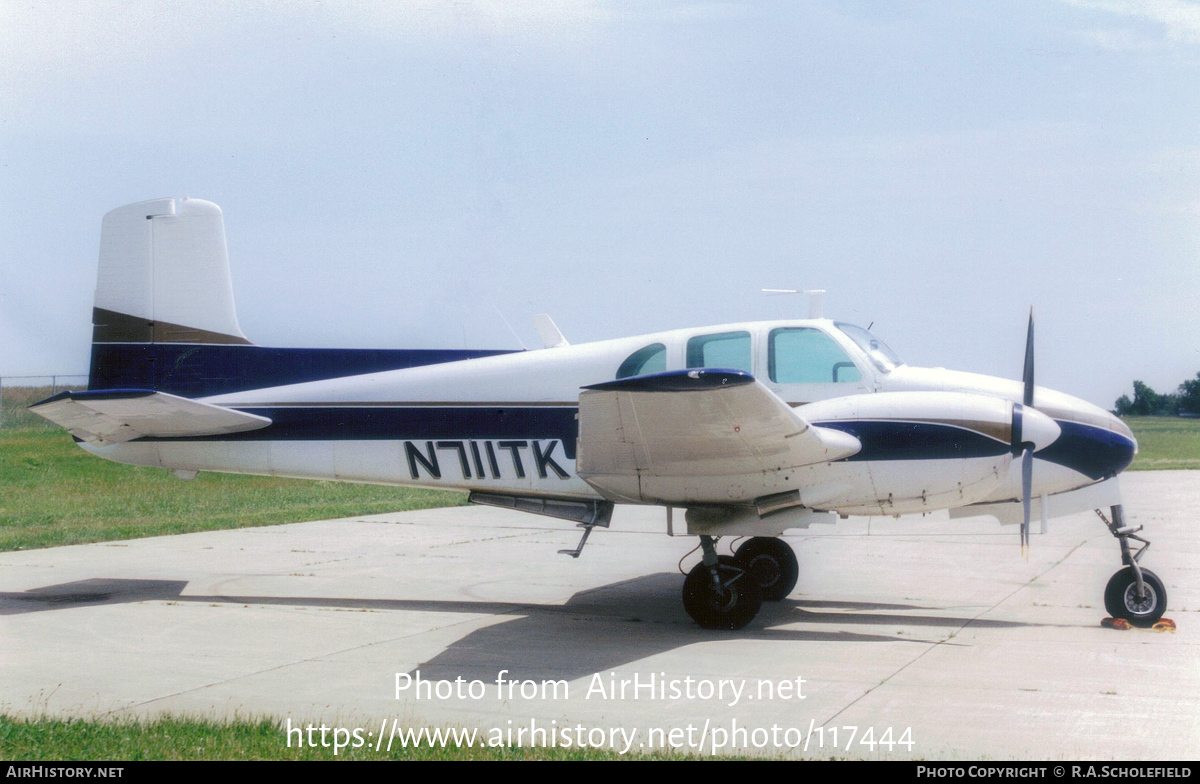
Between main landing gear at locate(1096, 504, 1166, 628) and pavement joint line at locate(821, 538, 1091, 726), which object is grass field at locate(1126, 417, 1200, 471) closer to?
pavement joint line at locate(821, 538, 1091, 726)

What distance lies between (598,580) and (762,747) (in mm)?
6316

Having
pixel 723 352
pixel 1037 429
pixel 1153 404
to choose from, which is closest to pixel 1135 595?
pixel 1037 429

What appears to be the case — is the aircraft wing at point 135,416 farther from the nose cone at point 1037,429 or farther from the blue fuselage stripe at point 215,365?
the nose cone at point 1037,429

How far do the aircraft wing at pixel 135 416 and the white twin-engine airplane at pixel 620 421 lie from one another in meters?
0.02

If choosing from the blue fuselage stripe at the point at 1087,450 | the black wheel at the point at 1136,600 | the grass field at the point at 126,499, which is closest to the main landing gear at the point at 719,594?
the blue fuselage stripe at the point at 1087,450

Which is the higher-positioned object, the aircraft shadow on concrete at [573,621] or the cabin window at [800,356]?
the cabin window at [800,356]

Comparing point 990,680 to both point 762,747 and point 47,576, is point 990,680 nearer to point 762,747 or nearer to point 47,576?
point 762,747

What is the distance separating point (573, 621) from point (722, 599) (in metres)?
1.39

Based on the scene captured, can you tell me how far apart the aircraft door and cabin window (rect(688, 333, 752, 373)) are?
21 cm

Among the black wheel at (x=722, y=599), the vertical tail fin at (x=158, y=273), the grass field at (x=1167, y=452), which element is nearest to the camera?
the black wheel at (x=722, y=599)

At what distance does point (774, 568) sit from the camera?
10.1 metres

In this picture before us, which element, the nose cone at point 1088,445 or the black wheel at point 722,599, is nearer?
the nose cone at point 1088,445

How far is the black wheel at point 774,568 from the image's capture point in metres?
10.2

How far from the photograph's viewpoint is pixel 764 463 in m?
8.16
